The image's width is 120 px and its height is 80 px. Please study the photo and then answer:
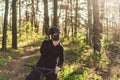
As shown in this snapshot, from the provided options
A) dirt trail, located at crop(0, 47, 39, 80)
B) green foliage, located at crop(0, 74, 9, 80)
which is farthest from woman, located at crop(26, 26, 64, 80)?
dirt trail, located at crop(0, 47, 39, 80)

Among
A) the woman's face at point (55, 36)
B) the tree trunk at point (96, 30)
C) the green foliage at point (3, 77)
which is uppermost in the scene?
the woman's face at point (55, 36)

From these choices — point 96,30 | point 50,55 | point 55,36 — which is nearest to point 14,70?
point 96,30

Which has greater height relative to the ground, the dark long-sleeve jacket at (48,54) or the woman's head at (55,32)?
the woman's head at (55,32)

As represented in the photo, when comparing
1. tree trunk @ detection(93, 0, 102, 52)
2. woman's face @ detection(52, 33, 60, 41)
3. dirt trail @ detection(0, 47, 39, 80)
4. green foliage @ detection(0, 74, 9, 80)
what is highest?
woman's face @ detection(52, 33, 60, 41)

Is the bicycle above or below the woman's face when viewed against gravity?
below

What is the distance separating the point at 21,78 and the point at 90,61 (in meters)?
5.12

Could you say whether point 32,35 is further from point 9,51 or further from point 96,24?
point 96,24

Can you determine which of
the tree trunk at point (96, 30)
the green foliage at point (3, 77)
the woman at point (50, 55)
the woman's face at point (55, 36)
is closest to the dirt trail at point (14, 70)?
the green foliage at point (3, 77)

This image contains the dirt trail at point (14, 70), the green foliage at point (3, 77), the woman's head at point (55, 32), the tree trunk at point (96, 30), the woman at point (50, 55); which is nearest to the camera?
the woman's head at point (55, 32)

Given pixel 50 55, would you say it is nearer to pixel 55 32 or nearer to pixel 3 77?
pixel 55 32

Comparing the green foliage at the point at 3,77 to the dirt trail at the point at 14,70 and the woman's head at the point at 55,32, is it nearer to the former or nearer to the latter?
the dirt trail at the point at 14,70

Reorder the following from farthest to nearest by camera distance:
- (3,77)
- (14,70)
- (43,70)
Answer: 1. (14,70)
2. (3,77)
3. (43,70)

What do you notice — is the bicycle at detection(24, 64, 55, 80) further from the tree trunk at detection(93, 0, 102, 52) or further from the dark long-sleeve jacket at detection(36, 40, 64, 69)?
the tree trunk at detection(93, 0, 102, 52)

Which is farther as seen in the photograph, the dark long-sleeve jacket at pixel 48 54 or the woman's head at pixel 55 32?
the dark long-sleeve jacket at pixel 48 54
